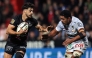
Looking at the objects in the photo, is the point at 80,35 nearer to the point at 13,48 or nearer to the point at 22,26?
the point at 22,26

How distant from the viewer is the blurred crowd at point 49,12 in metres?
16.1

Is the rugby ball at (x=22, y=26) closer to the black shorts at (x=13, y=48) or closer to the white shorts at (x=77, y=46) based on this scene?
the black shorts at (x=13, y=48)

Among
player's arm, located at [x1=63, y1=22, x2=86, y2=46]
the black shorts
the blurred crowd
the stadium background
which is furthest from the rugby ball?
the blurred crowd

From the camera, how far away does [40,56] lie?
48.4 feet

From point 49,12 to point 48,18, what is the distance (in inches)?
11.3

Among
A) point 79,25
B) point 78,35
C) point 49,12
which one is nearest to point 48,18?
point 49,12

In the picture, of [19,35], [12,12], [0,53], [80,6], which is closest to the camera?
[19,35]

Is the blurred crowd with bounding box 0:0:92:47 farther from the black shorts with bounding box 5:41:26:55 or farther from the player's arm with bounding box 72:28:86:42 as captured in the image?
the player's arm with bounding box 72:28:86:42

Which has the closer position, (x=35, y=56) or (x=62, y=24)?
(x=62, y=24)

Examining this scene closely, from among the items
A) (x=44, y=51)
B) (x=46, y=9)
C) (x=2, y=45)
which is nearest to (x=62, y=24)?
(x=44, y=51)

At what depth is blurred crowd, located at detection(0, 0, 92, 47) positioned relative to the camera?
16125 millimetres

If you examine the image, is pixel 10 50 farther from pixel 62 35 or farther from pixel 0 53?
pixel 62 35

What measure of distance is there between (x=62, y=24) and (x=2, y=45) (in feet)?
16.5

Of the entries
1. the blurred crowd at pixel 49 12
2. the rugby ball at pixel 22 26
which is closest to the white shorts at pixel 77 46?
the rugby ball at pixel 22 26
